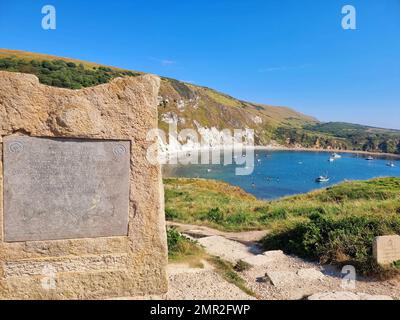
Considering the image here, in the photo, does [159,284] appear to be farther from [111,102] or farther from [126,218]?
[111,102]

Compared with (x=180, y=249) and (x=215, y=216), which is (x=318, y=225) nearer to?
(x=180, y=249)

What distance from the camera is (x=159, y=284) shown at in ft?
20.7

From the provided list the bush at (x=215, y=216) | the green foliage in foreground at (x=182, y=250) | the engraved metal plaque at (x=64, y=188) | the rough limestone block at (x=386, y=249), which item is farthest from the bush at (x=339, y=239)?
the engraved metal plaque at (x=64, y=188)

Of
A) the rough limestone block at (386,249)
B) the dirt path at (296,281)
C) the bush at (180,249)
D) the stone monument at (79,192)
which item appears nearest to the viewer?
the stone monument at (79,192)

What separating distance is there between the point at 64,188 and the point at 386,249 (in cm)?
705

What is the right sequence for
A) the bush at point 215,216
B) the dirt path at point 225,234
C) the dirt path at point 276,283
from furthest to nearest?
the bush at point 215,216 < the dirt path at point 225,234 < the dirt path at point 276,283

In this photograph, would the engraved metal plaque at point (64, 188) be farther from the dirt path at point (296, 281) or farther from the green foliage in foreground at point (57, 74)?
the green foliage in foreground at point (57, 74)

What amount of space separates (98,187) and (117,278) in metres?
1.68

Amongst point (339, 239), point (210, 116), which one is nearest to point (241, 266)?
point (339, 239)

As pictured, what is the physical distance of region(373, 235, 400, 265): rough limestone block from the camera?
7609 millimetres

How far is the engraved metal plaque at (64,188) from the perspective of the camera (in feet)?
18.3

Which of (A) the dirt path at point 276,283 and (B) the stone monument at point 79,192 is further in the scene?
(A) the dirt path at point 276,283

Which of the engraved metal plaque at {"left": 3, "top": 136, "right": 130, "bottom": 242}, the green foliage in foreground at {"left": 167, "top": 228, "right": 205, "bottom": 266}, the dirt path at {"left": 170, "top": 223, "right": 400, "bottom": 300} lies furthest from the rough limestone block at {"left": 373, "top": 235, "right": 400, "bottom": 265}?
the engraved metal plaque at {"left": 3, "top": 136, "right": 130, "bottom": 242}

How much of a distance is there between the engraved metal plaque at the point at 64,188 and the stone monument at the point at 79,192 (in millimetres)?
16
